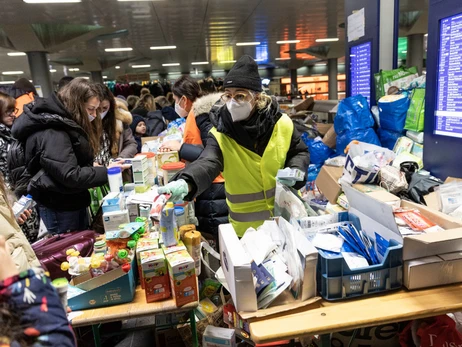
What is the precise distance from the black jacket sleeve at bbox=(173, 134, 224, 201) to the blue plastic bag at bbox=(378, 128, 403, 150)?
2.07 m

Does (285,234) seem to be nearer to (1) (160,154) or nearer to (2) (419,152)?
(1) (160,154)

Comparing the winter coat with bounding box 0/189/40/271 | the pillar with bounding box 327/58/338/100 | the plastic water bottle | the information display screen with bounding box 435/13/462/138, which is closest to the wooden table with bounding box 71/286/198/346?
the winter coat with bounding box 0/189/40/271

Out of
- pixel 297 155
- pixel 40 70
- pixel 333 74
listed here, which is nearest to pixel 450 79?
pixel 297 155

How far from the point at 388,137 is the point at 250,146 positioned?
6.48ft

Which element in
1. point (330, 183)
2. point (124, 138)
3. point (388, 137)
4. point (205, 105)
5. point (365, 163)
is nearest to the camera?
point (365, 163)

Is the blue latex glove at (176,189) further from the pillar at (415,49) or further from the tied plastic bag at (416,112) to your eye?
the pillar at (415,49)

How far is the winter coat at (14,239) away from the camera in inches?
61.3

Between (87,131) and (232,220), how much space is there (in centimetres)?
123

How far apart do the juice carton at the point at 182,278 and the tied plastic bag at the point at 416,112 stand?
7.96ft

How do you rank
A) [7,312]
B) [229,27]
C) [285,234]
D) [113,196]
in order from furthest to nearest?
[229,27]
[113,196]
[285,234]
[7,312]

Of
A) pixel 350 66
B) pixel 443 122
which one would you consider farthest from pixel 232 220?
pixel 350 66

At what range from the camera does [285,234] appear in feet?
5.26

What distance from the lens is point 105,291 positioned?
174 centimetres

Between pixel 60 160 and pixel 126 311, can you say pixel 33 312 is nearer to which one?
pixel 126 311
